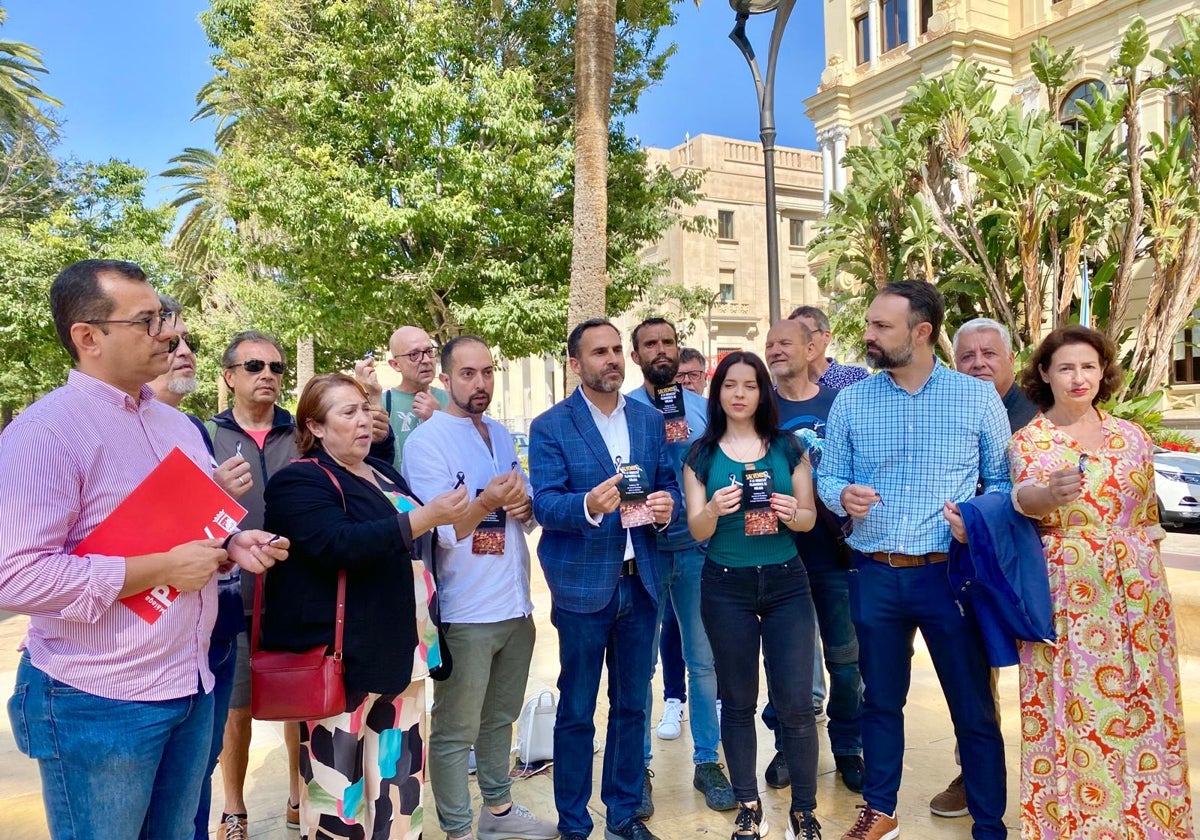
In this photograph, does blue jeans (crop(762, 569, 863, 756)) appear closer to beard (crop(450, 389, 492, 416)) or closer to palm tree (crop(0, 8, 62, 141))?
beard (crop(450, 389, 492, 416))

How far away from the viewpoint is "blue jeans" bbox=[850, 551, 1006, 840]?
137 inches

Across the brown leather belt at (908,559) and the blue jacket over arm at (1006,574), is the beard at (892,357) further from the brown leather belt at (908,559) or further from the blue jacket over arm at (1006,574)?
the brown leather belt at (908,559)

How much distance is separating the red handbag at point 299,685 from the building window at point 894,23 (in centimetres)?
3082

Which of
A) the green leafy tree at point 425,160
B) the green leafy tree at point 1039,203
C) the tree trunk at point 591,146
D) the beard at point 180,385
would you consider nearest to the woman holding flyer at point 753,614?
the beard at point 180,385

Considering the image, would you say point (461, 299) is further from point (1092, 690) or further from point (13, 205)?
point (1092, 690)

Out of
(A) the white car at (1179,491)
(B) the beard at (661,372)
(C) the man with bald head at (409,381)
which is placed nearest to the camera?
(B) the beard at (661,372)

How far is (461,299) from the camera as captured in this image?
665 inches

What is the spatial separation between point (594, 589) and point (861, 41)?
104ft

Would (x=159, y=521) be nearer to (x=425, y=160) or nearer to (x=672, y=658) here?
(x=672, y=658)

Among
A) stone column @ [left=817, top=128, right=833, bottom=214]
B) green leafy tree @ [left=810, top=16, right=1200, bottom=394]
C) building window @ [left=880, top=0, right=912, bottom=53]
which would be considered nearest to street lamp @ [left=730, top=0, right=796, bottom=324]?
green leafy tree @ [left=810, top=16, right=1200, bottom=394]

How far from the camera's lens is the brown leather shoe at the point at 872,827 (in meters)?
3.60

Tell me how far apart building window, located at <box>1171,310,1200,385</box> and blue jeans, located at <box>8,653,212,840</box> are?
2657 cm

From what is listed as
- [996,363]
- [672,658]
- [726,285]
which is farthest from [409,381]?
[726,285]

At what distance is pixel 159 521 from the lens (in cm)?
227
